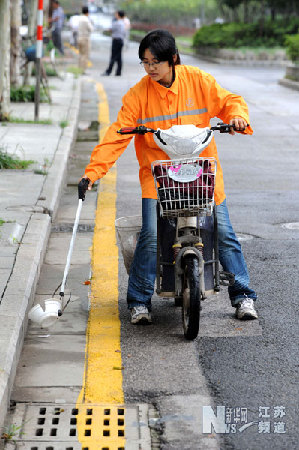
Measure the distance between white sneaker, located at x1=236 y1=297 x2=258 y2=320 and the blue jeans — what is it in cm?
4

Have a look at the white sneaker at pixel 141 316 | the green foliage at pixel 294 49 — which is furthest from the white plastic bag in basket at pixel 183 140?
the green foliage at pixel 294 49

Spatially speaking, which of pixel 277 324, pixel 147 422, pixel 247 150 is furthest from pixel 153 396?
pixel 247 150

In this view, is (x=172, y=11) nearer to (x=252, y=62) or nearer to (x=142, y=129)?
(x=252, y=62)

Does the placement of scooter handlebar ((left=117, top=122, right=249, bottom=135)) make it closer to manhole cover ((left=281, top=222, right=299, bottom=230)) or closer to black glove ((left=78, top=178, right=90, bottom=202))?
black glove ((left=78, top=178, right=90, bottom=202))

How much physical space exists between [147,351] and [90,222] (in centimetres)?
313

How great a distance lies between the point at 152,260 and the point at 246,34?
37040 millimetres

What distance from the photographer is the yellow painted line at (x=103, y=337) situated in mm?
4254

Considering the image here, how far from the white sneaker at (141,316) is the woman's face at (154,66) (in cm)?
138

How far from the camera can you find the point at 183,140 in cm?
478

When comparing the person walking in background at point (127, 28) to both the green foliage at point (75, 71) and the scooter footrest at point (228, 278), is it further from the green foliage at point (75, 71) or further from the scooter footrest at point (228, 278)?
the scooter footrest at point (228, 278)

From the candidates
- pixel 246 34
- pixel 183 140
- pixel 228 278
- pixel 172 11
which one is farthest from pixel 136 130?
pixel 172 11

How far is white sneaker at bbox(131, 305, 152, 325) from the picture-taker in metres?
5.33

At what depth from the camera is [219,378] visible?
4531 mm

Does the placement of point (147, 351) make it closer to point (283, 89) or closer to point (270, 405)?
point (270, 405)
